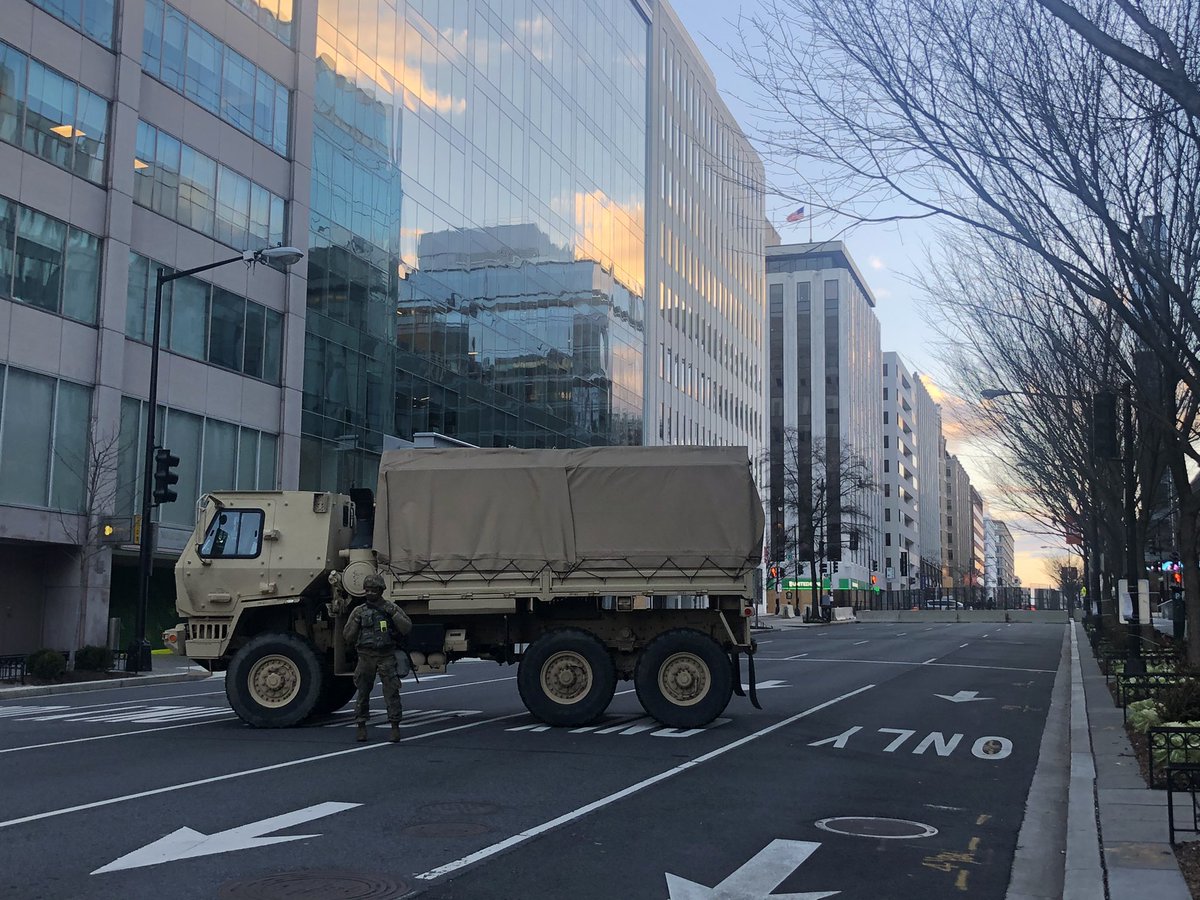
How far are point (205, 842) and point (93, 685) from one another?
57.1 feet

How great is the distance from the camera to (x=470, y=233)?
4956 centimetres

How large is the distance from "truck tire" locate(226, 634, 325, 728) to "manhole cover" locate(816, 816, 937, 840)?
26.5 ft

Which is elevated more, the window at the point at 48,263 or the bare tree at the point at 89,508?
the window at the point at 48,263

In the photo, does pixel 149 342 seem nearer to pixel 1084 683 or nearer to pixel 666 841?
pixel 1084 683

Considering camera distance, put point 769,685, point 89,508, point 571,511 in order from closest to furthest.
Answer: point 571,511 < point 769,685 < point 89,508

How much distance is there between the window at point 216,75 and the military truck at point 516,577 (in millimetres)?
22627

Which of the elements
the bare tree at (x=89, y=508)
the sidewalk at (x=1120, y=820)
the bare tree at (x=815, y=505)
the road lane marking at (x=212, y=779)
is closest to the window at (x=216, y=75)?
the bare tree at (x=89, y=508)

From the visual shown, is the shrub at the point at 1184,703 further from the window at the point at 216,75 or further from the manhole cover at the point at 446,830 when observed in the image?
the window at the point at 216,75

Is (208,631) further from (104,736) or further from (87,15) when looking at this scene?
(87,15)

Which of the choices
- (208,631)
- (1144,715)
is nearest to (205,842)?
(208,631)

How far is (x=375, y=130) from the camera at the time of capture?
43375 mm

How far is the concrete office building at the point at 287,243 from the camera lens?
3042 cm

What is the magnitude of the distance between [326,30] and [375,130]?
3.89m

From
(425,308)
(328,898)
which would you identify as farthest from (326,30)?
(328,898)
